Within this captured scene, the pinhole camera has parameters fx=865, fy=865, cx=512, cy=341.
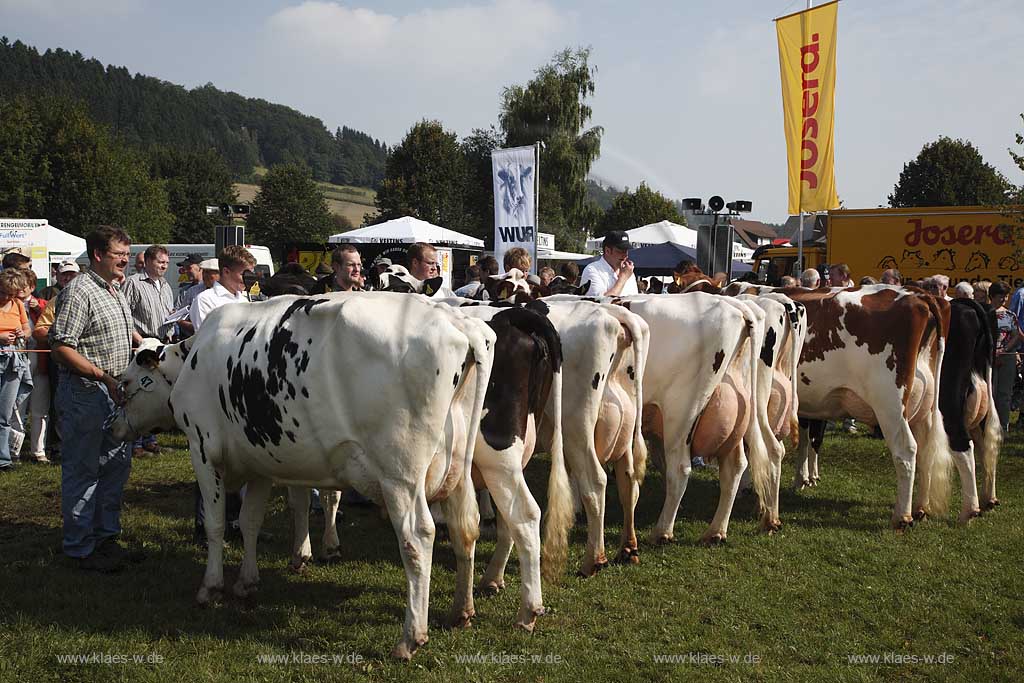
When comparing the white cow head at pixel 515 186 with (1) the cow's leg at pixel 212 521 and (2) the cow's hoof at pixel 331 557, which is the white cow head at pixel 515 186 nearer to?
(2) the cow's hoof at pixel 331 557

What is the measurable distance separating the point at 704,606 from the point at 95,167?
2243 inches

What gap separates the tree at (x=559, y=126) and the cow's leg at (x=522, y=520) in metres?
47.0

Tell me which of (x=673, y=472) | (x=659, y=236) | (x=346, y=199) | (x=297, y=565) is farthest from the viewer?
(x=346, y=199)

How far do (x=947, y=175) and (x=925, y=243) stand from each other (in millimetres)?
40724

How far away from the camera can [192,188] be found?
8131cm

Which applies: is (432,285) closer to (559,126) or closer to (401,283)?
(401,283)

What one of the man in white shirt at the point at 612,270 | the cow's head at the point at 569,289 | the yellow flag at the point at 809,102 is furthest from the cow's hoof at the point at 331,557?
the yellow flag at the point at 809,102

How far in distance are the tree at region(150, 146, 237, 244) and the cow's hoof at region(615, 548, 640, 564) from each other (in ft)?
236

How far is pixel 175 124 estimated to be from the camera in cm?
14538

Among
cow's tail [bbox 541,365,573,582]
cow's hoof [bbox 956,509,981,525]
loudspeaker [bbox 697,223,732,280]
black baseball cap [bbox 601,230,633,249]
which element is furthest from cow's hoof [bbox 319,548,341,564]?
loudspeaker [bbox 697,223,732,280]

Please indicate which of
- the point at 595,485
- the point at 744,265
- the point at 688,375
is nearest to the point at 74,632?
the point at 595,485

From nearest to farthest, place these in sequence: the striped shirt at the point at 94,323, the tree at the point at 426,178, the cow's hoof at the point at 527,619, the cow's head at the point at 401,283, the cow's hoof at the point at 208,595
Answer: the cow's hoof at the point at 527,619, the cow's hoof at the point at 208,595, the striped shirt at the point at 94,323, the cow's head at the point at 401,283, the tree at the point at 426,178

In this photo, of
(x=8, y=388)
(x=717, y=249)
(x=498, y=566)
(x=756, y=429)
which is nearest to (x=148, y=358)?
(x=498, y=566)

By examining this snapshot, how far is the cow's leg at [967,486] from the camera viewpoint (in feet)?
24.6
